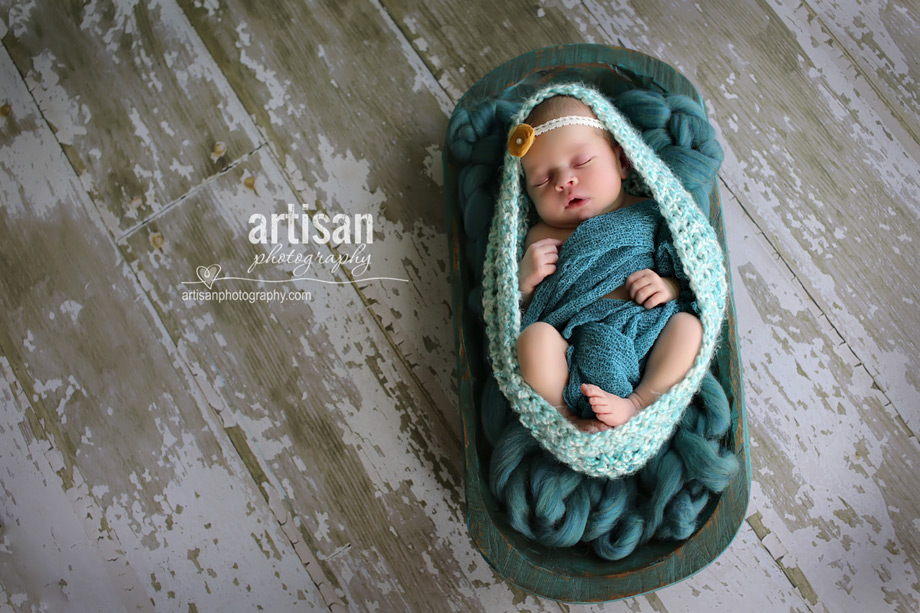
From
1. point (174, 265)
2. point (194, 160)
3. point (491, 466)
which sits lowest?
point (491, 466)

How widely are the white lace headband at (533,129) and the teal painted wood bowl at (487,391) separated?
3.9 inches

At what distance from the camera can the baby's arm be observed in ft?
2.95

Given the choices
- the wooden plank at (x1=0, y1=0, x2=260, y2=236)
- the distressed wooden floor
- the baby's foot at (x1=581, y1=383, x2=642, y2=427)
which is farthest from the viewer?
the wooden plank at (x1=0, y1=0, x2=260, y2=236)

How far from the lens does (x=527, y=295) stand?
0.94 m

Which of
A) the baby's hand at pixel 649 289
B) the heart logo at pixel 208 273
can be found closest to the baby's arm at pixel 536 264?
the baby's hand at pixel 649 289

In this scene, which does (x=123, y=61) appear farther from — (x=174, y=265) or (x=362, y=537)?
(x=362, y=537)

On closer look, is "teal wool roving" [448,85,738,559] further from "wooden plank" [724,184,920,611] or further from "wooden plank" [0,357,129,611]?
"wooden plank" [0,357,129,611]

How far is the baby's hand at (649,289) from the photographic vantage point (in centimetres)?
87

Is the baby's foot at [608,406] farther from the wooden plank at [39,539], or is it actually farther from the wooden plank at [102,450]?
the wooden plank at [39,539]

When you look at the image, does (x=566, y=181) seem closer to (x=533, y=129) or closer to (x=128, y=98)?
(x=533, y=129)

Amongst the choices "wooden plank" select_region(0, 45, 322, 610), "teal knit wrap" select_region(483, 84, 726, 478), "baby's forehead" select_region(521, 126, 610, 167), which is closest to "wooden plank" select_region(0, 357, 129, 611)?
"wooden plank" select_region(0, 45, 322, 610)

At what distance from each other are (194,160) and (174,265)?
0.65ft

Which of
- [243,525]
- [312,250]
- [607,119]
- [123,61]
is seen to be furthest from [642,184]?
[123,61]

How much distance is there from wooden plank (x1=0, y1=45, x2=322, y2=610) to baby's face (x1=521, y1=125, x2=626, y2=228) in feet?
2.26
